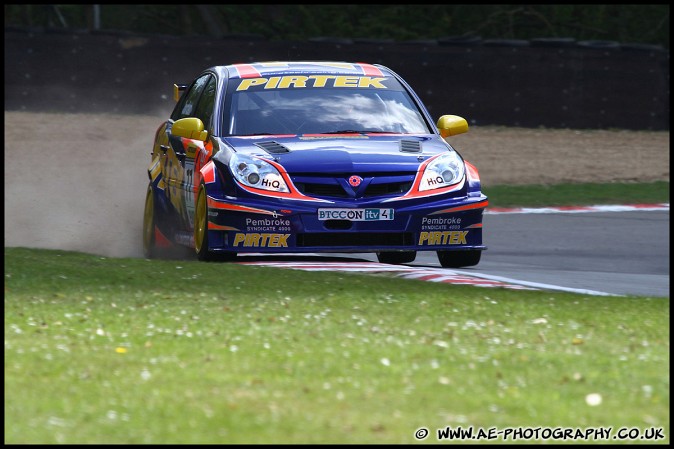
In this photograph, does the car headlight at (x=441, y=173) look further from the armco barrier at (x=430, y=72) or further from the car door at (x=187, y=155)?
the armco barrier at (x=430, y=72)

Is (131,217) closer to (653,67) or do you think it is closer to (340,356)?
(340,356)

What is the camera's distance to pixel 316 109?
10.8m

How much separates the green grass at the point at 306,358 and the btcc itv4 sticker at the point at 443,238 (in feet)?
1.86

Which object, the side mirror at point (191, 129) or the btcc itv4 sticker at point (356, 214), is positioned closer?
the btcc itv4 sticker at point (356, 214)

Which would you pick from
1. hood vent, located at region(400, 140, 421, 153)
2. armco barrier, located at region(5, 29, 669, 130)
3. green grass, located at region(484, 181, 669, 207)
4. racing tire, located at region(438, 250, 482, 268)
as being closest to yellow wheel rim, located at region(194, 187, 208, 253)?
hood vent, located at region(400, 140, 421, 153)

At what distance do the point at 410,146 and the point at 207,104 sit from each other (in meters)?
1.74

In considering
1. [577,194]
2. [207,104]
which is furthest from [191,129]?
[577,194]

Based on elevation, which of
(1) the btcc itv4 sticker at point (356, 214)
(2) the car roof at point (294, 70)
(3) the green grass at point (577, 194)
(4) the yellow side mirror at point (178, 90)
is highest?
(2) the car roof at point (294, 70)

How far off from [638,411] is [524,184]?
14488mm

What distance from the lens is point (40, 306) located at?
7996 mm

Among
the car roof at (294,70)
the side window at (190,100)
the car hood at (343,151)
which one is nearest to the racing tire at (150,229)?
the side window at (190,100)

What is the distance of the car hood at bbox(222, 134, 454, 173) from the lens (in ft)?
32.5

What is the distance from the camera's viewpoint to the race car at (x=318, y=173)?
32.3ft

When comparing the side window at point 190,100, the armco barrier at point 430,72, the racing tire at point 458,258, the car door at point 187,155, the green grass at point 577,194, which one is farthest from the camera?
the armco barrier at point 430,72
